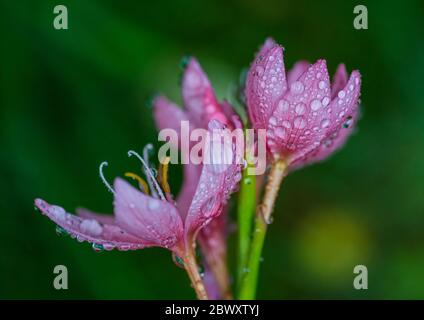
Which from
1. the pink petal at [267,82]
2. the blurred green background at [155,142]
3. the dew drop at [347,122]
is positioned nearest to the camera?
the pink petal at [267,82]

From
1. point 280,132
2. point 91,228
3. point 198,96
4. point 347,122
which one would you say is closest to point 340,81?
point 347,122

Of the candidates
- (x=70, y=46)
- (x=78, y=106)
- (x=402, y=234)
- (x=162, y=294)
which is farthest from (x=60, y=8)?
(x=402, y=234)

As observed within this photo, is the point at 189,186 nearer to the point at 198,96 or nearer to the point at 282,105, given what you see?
the point at 198,96

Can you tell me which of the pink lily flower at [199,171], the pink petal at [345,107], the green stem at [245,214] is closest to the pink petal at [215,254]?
the pink lily flower at [199,171]

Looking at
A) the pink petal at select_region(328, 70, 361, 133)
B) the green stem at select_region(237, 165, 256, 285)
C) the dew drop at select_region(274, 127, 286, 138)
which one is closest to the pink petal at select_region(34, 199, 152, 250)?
the green stem at select_region(237, 165, 256, 285)

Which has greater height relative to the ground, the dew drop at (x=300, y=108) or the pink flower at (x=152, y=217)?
the dew drop at (x=300, y=108)

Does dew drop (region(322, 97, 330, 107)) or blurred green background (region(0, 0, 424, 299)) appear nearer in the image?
dew drop (region(322, 97, 330, 107))

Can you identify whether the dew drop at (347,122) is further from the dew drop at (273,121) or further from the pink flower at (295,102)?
the dew drop at (273,121)

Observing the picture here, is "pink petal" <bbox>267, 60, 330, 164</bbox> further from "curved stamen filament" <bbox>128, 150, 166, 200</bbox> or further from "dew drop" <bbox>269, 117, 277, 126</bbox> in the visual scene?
"curved stamen filament" <bbox>128, 150, 166, 200</bbox>
